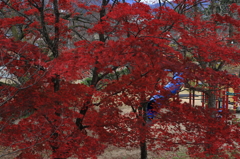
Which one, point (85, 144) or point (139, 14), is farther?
point (85, 144)

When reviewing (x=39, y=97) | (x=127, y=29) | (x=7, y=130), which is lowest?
(x=7, y=130)

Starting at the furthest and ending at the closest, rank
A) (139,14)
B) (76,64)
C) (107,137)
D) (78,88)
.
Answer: (107,137), (78,88), (76,64), (139,14)

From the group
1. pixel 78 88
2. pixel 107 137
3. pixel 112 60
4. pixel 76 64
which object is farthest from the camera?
pixel 107 137

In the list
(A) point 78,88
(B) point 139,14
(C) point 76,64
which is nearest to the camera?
(B) point 139,14

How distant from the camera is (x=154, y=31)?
434 cm

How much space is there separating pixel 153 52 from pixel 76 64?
4.80ft

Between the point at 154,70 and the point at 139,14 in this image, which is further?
the point at 154,70

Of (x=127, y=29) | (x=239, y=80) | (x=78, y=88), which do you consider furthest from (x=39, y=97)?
(x=239, y=80)

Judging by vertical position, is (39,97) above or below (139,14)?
below

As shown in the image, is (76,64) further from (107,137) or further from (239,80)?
(239,80)

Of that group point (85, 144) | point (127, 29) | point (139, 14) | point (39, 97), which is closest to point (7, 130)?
point (39, 97)

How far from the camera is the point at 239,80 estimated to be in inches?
161

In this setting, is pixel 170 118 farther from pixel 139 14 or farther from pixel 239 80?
pixel 139 14

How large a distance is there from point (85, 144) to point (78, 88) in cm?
108
